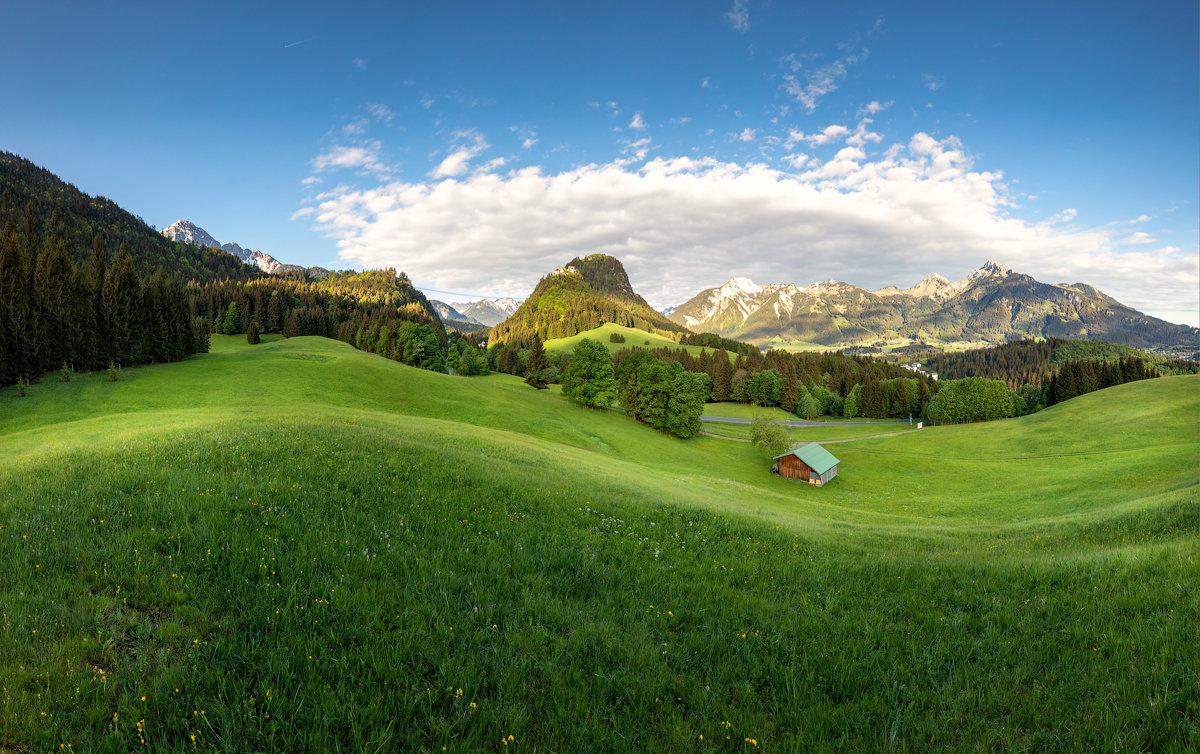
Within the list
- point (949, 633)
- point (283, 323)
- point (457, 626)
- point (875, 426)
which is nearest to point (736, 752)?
point (457, 626)

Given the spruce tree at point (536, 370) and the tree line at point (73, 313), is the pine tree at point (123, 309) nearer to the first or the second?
the tree line at point (73, 313)

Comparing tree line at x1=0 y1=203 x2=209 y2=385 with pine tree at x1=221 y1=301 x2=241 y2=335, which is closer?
tree line at x1=0 y1=203 x2=209 y2=385

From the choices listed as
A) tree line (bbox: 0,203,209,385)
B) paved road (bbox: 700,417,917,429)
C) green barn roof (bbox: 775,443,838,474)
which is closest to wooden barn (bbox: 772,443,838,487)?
green barn roof (bbox: 775,443,838,474)

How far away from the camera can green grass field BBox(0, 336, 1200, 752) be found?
410 centimetres

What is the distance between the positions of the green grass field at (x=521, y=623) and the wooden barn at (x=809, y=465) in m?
42.8

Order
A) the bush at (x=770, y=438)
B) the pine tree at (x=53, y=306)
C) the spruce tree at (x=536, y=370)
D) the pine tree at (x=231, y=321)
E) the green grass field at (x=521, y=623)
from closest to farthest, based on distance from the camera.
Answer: the green grass field at (x=521, y=623)
the pine tree at (x=53, y=306)
the bush at (x=770, y=438)
the spruce tree at (x=536, y=370)
the pine tree at (x=231, y=321)

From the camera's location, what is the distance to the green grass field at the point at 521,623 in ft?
13.5

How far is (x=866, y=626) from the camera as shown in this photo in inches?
249

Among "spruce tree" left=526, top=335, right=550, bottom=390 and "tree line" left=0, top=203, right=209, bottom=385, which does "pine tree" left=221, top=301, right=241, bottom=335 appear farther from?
"spruce tree" left=526, top=335, right=550, bottom=390

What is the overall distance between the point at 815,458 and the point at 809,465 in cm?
222

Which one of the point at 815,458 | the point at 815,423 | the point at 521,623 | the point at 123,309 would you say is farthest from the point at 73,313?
→ the point at 815,423

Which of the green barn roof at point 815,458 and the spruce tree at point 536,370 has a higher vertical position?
the spruce tree at point 536,370

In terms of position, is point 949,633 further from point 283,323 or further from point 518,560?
point 283,323

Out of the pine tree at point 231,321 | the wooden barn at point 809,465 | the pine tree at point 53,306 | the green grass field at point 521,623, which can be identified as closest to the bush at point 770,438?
the wooden barn at point 809,465
